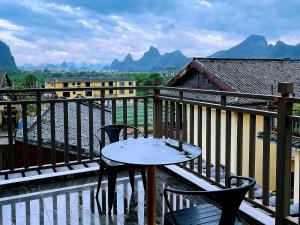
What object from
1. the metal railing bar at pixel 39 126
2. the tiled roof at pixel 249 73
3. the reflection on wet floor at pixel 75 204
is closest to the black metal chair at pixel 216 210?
the reflection on wet floor at pixel 75 204

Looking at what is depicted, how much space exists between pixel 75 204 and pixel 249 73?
16.6 metres

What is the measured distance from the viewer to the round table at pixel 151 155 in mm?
2006

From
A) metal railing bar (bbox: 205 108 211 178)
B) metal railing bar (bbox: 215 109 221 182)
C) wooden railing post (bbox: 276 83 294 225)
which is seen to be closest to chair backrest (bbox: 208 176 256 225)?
wooden railing post (bbox: 276 83 294 225)

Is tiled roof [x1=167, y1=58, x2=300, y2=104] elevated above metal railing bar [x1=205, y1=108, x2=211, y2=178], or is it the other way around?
tiled roof [x1=167, y1=58, x2=300, y2=104]

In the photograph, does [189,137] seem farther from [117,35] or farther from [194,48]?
[117,35]

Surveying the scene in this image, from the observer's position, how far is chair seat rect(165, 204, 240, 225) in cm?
170

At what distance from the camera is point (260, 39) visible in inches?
3073

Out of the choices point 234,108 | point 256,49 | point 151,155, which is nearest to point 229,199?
point 151,155

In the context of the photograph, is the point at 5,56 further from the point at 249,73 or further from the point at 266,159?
the point at 266,159

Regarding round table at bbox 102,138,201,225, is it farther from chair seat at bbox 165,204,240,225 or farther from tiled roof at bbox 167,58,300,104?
tiled roof at bbox 167,58,300,104

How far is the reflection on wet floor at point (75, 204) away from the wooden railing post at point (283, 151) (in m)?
0.97

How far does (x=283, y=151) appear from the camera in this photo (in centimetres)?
225

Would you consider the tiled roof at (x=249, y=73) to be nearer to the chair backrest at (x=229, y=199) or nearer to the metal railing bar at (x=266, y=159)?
the metal railing bar at (x=266, y=159)

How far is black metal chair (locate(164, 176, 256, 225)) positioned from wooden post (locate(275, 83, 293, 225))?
2.01ft
